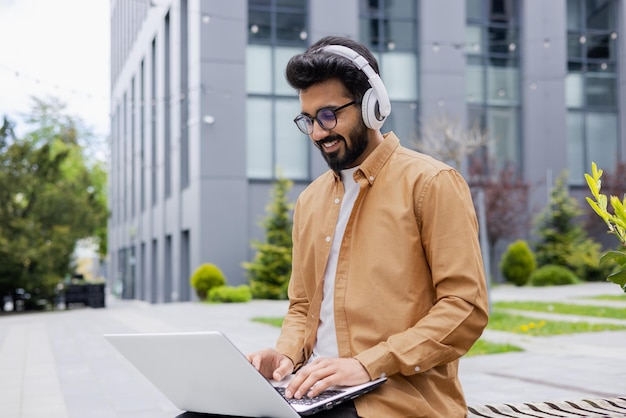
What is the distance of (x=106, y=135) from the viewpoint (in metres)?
47.5

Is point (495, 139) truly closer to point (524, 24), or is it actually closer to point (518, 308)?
point (524, 24)

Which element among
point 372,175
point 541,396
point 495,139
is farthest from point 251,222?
point 372,175

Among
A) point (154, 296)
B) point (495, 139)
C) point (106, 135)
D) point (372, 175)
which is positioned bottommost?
point (154, 296)

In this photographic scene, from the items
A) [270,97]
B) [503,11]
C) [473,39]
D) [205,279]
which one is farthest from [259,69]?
[503,11]

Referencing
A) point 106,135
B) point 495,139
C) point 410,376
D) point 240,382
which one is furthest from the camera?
point 106,135

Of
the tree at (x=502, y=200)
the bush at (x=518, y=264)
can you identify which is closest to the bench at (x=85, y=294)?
the tree at (x=502, y=200)

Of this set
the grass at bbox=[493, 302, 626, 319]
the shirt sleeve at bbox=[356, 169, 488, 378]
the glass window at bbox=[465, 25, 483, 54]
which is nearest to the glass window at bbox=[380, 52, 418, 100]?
the glass window at bbox=[465, 25, 483, 54]

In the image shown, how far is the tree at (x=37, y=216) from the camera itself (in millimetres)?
23297

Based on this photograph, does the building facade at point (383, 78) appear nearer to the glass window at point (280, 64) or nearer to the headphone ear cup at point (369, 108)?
the glass window at point (280, 64)

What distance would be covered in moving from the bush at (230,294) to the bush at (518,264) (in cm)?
784

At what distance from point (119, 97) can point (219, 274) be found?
23.3 m

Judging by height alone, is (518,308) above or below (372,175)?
below

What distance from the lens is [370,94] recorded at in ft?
6.80

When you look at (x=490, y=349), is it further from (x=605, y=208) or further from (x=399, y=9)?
(x=399, y=9)
